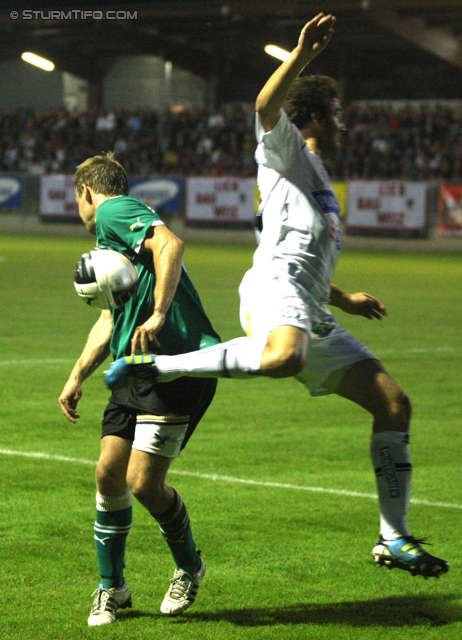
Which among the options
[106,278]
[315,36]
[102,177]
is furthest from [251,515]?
[315,36]

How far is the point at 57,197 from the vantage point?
123 ft

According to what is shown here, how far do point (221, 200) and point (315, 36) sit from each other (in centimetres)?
3025

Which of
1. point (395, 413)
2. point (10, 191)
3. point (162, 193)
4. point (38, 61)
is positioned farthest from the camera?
point (38, 61)

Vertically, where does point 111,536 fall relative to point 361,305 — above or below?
below

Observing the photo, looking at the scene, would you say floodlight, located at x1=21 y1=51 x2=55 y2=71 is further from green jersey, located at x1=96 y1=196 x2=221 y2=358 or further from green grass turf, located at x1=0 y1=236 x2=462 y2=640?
green jersey, located at x1=96 y1=196 x2=221 y2=358

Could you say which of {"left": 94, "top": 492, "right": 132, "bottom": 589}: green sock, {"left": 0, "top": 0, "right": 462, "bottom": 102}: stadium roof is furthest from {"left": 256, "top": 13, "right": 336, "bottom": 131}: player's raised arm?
{"left": 0, "top": 0, "right": 462, "bottom": 102}: stadium roof

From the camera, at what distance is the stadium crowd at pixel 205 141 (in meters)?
34.8

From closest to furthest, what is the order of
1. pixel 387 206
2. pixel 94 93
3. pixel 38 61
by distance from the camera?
pixel 387 206, pixel 38 61, pixel 94 93

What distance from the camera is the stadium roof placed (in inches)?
1435

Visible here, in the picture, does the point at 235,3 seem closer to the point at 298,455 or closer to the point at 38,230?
the point at 38,230

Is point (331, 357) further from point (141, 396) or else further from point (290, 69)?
point (290, 69)

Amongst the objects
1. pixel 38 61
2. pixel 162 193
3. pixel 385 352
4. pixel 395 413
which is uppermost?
pixel 38 61

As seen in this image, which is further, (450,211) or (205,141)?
(205,141)

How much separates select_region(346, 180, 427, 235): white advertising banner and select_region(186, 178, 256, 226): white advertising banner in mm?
3339
